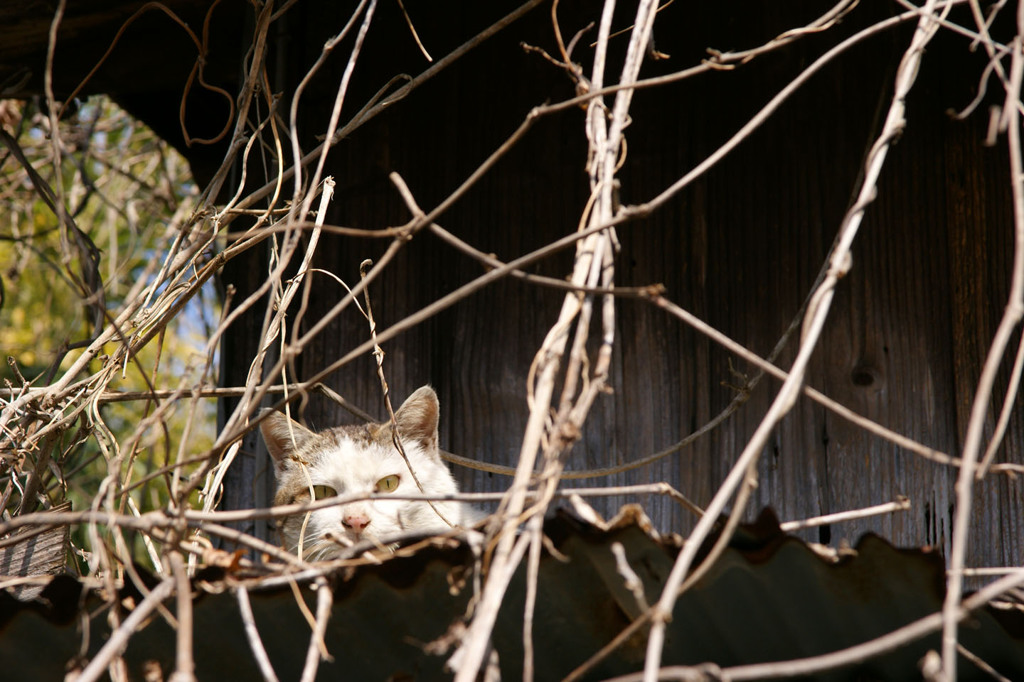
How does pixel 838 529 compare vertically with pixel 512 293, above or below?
below

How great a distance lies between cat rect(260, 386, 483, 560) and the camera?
2.92 meters

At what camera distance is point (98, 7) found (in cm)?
279

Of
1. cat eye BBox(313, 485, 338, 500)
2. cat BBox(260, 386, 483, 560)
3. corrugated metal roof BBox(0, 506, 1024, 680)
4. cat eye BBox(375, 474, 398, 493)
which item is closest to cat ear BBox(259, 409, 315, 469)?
cat BBox(260, 386, 483, 560)

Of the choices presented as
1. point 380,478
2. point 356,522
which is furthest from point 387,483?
point 356,522

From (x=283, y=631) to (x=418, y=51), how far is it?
6.26 ft

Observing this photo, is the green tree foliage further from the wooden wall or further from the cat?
the wooden wall

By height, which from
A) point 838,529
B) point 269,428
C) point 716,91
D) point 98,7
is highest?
point 98,7

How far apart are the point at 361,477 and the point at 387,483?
0.28ft

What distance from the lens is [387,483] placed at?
3164mm

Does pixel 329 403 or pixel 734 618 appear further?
pixel 329 403

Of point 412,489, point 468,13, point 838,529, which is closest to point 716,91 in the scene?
point 468,13

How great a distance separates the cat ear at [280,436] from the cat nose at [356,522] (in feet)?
0.89

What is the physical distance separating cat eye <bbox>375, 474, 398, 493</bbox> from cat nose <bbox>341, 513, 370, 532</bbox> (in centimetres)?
25

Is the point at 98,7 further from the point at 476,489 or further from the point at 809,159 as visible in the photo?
the point at 809,159
